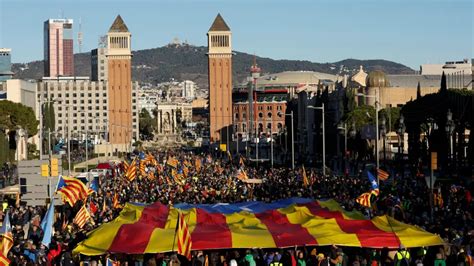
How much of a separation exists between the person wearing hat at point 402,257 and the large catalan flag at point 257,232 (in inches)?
57.0

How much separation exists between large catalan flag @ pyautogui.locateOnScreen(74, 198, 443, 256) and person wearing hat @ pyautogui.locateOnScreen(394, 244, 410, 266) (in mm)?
1447

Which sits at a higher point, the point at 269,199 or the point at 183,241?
the point at 183,241

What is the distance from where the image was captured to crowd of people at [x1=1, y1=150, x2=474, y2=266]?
26325 mm

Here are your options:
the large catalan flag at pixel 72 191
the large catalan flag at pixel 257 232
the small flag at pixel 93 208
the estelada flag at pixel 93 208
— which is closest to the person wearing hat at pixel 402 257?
the large catalan flag at pixel 257 232

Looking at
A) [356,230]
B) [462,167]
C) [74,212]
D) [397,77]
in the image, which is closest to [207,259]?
[356,230]

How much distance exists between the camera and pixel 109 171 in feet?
290

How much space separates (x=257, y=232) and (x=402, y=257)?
A: 5.90 m

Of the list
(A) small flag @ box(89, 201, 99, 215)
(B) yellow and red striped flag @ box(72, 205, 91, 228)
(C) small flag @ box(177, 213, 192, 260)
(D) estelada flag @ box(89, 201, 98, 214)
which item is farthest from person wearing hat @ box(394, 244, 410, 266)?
(D) estelada flag @ box(89, 201, 98, 214)

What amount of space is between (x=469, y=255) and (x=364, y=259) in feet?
8.89

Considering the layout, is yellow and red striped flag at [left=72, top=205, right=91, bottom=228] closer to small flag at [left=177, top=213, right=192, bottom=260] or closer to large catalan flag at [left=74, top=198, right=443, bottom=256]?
large catalan flag at [left=74, top=198, right=443, bottom=256]

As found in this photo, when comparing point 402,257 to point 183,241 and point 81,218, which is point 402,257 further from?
point 81,218

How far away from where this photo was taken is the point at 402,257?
25.4m

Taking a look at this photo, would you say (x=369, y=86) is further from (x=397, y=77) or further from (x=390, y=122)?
(x=397, y=77)

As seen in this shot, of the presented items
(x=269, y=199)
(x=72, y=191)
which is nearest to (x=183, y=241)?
(x=72, y=191)
